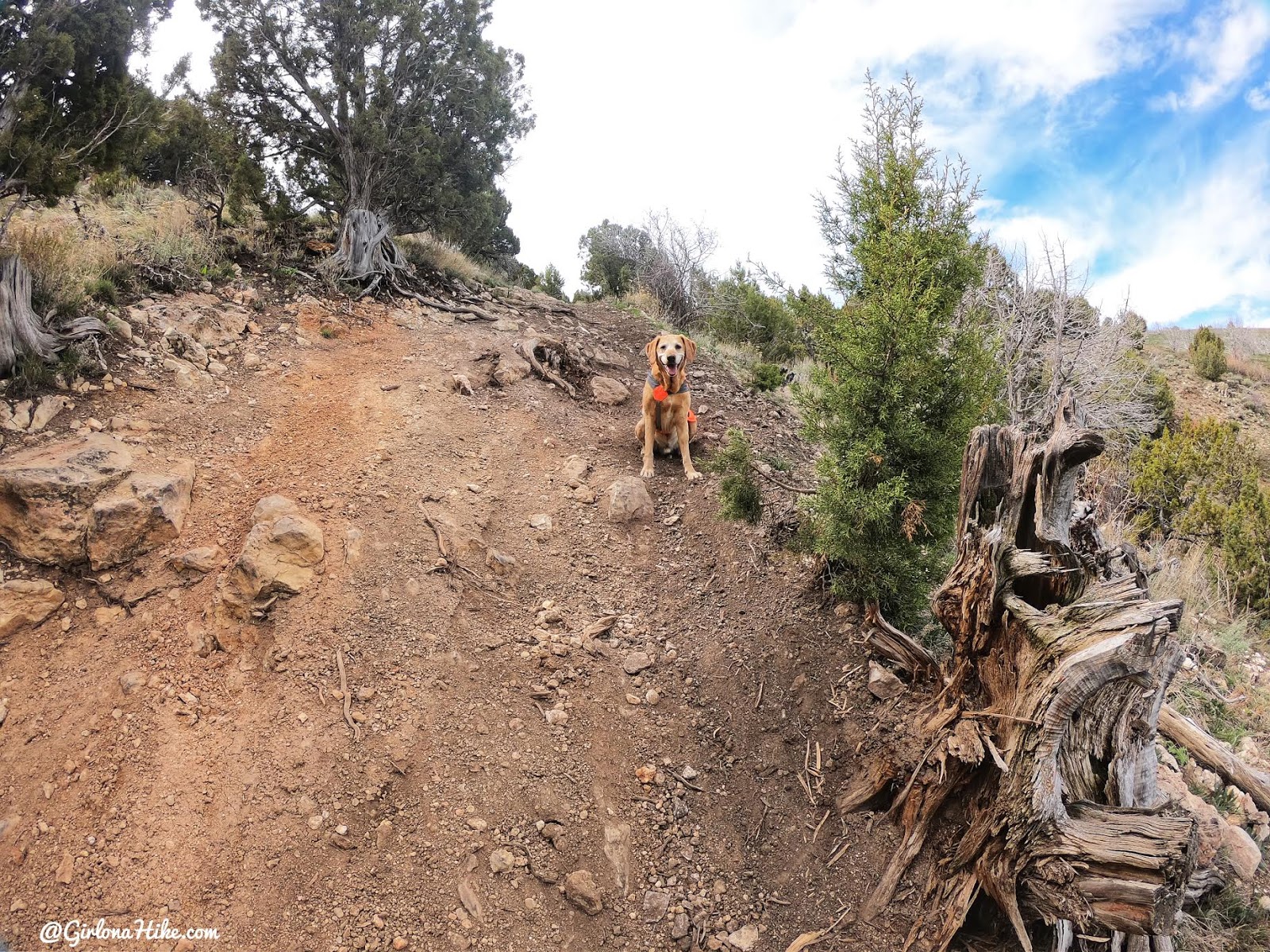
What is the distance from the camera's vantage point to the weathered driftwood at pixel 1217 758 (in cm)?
424

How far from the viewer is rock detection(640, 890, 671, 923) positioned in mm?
3379

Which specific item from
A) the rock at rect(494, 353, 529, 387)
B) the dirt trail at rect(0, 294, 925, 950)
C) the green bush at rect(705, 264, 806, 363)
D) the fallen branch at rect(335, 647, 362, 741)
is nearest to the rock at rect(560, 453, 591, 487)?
the dirt trail at rect(0, 294, 925, 950)

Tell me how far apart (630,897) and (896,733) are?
1729 mm

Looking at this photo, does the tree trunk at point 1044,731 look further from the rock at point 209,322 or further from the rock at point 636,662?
the rock at point 209,322

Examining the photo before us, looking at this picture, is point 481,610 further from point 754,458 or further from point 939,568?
point 939,568

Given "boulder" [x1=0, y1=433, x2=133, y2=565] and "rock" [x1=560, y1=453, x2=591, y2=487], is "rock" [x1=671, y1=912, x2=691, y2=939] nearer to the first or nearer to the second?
"rock" [x1=560, y1=453, x2=591, y2=487]

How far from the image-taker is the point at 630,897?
11.3 feet

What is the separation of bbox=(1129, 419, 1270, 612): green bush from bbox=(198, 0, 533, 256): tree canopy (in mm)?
11736

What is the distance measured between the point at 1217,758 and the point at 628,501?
15.3 feet

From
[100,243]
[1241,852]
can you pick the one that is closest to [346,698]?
[1241,852]

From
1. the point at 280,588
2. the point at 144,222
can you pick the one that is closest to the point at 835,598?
the point at 280,588

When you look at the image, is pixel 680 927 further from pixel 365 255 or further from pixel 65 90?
pixel 365 255

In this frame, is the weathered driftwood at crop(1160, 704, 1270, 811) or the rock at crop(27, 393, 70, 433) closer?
the weathered driftwood at crop(1160, 704, 1270, 811)

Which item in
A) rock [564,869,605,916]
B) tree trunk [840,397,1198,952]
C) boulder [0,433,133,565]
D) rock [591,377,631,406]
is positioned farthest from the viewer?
rock [591,377,631,406]
